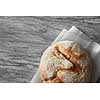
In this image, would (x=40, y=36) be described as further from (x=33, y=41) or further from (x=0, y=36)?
(x=0, y=36)

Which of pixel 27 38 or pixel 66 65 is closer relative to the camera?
pixel 66 65

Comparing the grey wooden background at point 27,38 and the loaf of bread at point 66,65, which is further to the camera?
the grey wooden background at point 27,38
